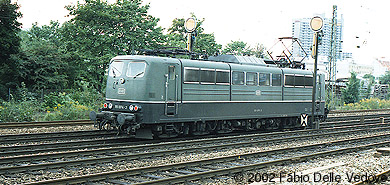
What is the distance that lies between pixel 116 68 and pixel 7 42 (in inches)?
564

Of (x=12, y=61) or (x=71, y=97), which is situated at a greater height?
(x=12, y=61)

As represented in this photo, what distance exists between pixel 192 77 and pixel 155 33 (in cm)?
1734

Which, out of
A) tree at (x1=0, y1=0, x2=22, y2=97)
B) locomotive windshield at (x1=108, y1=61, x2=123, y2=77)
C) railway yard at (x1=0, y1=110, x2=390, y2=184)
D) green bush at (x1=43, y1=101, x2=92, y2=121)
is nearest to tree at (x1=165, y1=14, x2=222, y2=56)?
tree at (x1=0, y1=0, x2=22, y2=97)

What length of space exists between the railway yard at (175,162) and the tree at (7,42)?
11109 mm

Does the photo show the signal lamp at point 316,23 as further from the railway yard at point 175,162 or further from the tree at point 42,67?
the tree at point 42,67

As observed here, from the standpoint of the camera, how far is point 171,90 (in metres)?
15.6

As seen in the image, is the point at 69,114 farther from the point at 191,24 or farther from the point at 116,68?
the point at 191,24

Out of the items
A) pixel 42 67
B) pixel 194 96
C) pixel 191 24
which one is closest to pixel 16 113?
pixel 42 67

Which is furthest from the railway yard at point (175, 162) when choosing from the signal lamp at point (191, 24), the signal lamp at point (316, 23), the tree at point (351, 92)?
the tree at point (351, 92)

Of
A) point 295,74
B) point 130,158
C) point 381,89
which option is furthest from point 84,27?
point 381,89

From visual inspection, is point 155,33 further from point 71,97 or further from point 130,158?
point 130,158

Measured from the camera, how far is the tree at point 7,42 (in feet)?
87.4

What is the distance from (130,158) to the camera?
11.6 meters

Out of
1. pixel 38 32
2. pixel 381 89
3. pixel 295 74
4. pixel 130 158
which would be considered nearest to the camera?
pixel 130 158
